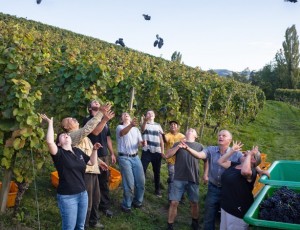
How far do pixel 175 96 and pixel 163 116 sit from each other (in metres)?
0.53

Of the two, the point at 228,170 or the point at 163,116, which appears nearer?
the point at 228,170

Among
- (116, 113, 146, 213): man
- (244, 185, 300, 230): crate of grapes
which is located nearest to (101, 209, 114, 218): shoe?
(116, 113, 146, 213): man

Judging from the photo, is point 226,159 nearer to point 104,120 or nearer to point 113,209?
point 104,120

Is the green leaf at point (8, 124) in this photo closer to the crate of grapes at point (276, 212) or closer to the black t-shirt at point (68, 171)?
the black t-shirt at point (68, 171)

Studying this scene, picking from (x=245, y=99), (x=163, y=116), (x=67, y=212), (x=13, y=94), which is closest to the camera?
(x=67, y=212)

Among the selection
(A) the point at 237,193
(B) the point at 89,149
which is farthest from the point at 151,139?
(A) the point at 237,193

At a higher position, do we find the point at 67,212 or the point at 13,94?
the point at 13,94

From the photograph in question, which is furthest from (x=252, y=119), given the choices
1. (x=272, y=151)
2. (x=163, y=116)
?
(x=163, y=116)

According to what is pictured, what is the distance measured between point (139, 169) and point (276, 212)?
2858 millimetres

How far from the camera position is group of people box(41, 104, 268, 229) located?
4.02 m

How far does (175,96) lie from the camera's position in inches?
345

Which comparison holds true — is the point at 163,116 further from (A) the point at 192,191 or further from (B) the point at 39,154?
(B) the point at 39,154

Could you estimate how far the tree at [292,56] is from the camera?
166ft

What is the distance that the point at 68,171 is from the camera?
13.1ft
